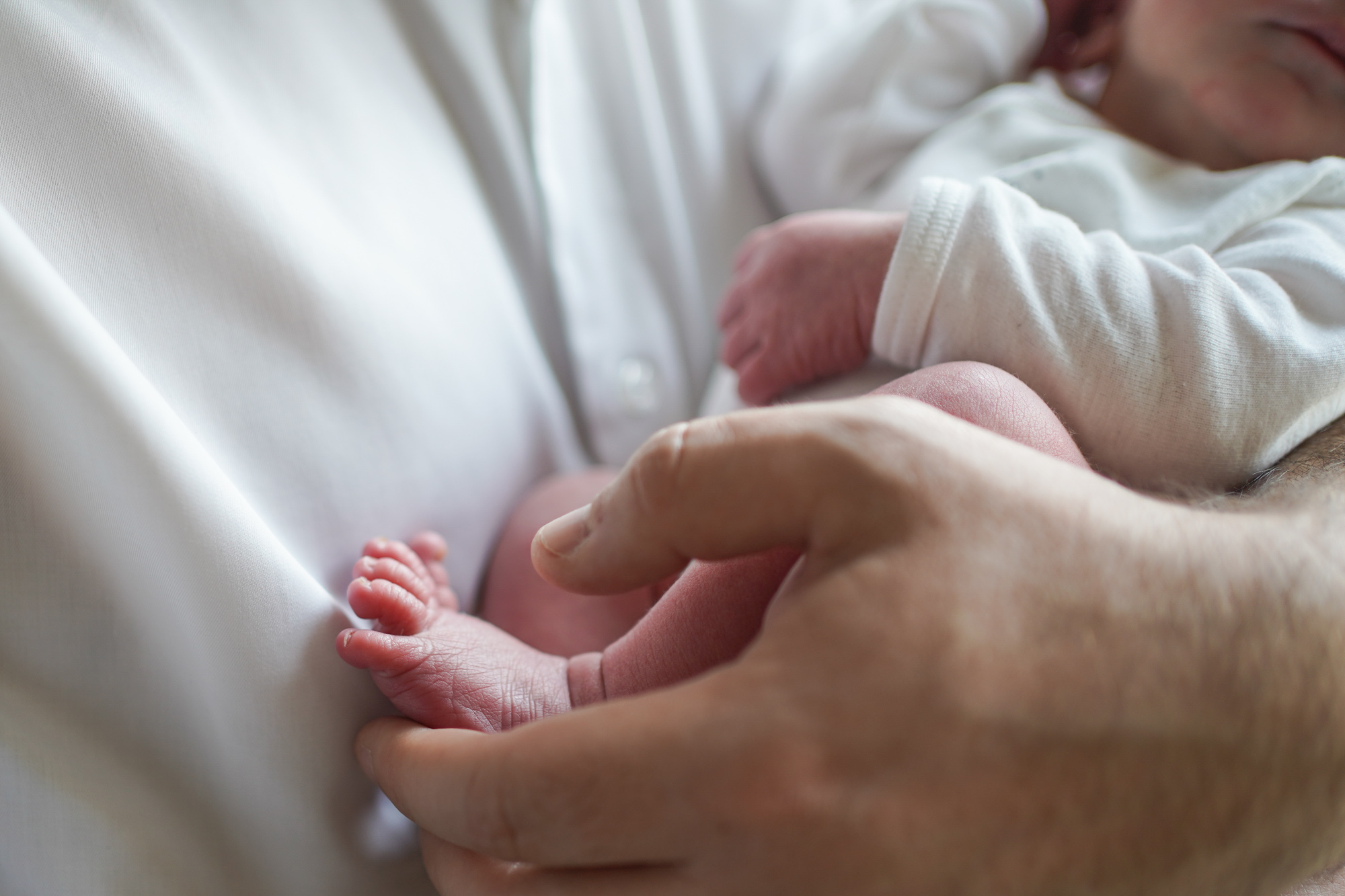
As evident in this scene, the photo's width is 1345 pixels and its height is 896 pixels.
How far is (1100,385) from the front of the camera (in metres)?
0.58

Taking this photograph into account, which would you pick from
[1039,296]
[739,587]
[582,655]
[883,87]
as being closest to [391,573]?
[582,655]

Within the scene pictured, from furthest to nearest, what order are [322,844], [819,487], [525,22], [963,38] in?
[963,38]
[525,22]
[322,844]
[819,487]

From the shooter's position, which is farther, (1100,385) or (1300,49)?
(1300,49)

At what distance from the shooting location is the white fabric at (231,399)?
1.44ft

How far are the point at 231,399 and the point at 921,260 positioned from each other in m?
0.53

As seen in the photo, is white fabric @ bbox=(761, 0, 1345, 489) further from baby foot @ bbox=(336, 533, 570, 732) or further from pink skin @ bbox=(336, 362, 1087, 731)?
baby foot @ bbox=(336, 533, 570, 732)

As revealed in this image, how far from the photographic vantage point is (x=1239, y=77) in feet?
2.46

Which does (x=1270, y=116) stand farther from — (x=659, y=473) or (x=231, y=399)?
(x=231, y=399)

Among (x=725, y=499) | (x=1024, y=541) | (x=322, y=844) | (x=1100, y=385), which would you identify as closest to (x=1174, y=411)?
(x=1100, y=385)

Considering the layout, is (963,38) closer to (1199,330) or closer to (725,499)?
(1199,330)

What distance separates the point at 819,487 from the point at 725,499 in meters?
0.05

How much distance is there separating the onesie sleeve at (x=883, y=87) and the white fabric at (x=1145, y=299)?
18cm

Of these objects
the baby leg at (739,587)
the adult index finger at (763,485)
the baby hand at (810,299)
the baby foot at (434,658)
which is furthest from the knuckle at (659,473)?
the baby hand at (810,299)

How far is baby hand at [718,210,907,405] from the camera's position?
0.72m
